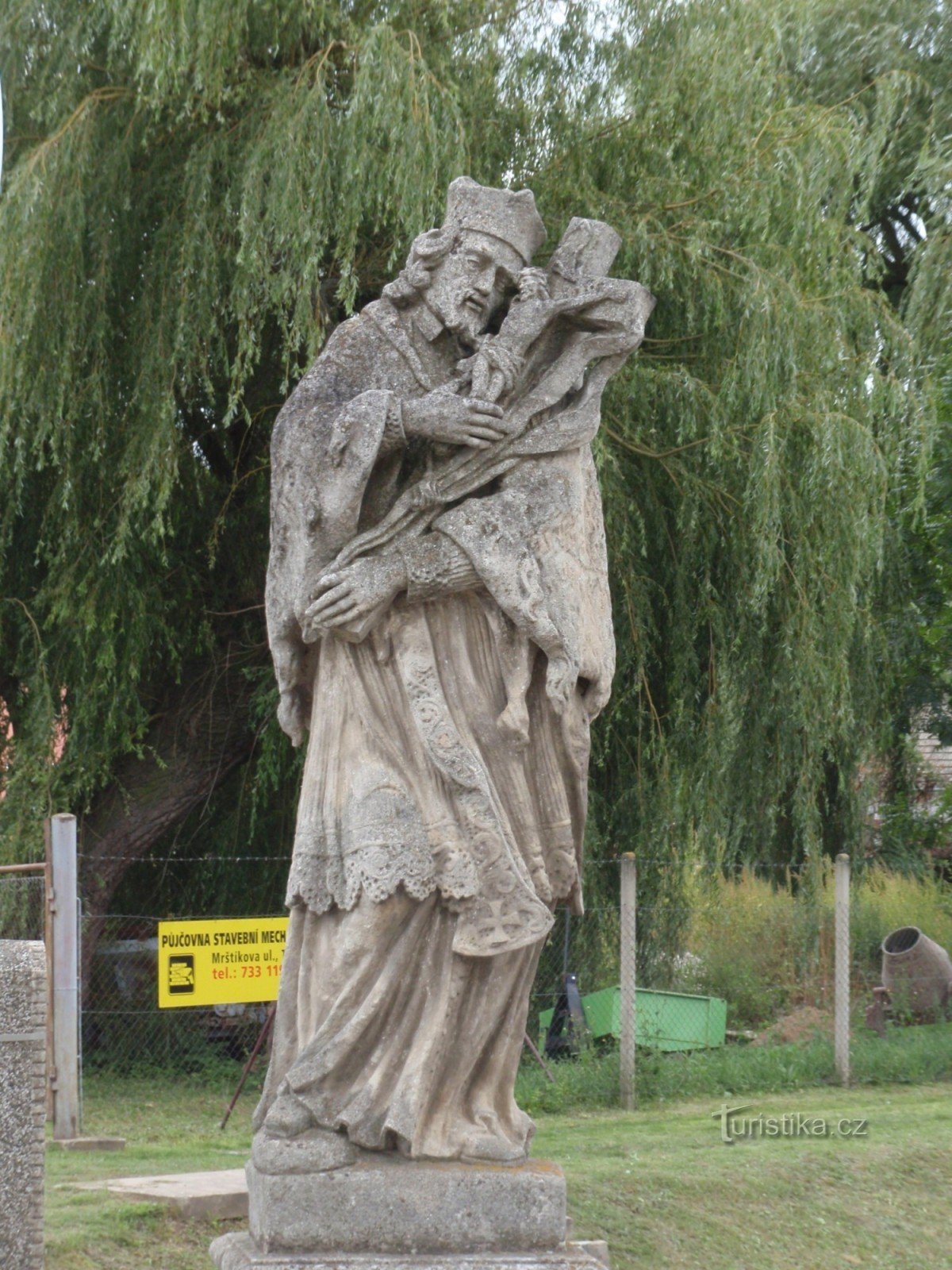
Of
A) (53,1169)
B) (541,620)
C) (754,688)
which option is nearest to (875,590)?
(754,688)

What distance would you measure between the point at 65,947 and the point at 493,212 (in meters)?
4.89

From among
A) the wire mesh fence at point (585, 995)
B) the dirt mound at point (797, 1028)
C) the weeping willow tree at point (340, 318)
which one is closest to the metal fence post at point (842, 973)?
the wire mesh fence at point (585, 995)

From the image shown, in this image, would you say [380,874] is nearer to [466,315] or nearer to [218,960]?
[466,315]

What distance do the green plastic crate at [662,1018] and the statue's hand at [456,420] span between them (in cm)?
652

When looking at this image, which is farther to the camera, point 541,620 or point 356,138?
point 356,138

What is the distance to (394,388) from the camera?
15.1 feet

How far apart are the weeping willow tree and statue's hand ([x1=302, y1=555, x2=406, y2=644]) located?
4326 mm

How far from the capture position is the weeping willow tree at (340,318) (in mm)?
8594

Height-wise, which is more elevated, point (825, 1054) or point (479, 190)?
point (479, 190)

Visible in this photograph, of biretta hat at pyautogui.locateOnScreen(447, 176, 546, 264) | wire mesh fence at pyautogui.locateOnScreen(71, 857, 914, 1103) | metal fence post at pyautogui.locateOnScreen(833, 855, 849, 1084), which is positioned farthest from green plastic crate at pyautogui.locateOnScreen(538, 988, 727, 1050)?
biretta hat at pyautogui.locateOnScreen(447, 176, 546, 264)

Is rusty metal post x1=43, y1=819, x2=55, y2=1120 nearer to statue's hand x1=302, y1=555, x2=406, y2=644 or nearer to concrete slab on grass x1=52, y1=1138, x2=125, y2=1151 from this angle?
concrete slab on grass x1=52, y1=1138, x2=125, y2=1151

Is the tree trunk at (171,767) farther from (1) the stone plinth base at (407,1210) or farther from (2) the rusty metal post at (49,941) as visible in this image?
(1) the stone plinth base at (407,1210)

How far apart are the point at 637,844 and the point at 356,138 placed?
4.45 meters

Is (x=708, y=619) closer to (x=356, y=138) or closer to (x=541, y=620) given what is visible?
(x=356, y=138)
